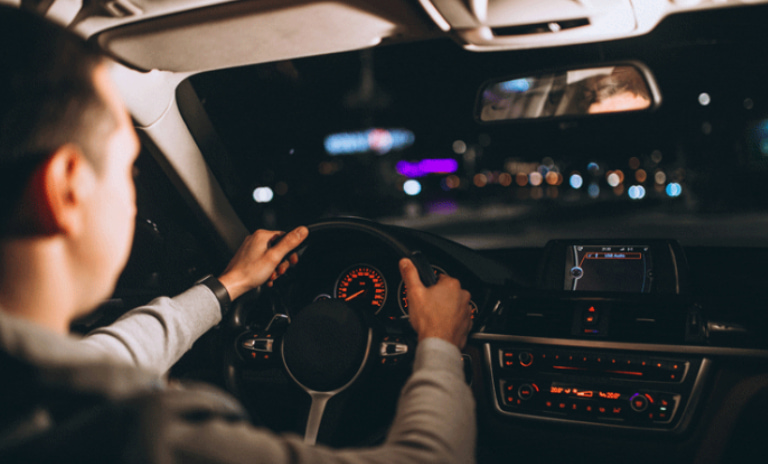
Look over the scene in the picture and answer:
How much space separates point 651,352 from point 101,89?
7.91 feet

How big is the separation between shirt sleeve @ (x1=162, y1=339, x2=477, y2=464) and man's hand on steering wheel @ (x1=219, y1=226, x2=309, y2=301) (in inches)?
41.5

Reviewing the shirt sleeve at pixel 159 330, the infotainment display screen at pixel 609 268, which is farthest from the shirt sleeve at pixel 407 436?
the infotainment display screen at pixel 609 268

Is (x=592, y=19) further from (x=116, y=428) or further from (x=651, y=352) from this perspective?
(x=116, y=428)

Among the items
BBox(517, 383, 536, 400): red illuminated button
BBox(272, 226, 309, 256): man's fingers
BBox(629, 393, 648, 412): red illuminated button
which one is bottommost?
BBox(517, 383, 536, 400): red illuminated button

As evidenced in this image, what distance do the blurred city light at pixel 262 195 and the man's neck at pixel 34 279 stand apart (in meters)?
2.49

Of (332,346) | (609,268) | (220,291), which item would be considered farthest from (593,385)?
(220,291)

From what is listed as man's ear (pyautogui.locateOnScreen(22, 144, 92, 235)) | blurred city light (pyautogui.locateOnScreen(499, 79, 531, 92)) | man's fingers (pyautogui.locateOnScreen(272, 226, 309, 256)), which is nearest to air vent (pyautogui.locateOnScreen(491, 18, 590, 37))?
blurred city light (pyautogui.locateOnScreen(499, 79, 531, 92))

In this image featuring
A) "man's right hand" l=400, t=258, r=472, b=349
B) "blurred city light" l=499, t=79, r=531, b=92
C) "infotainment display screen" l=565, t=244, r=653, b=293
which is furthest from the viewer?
"blurred city light" l=499, t=79, r=531, b=92

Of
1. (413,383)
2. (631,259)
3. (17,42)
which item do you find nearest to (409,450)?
(413,383)

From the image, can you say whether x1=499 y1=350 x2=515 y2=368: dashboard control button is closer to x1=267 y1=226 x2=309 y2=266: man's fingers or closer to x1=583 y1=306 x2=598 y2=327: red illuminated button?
x1=583 y1=306 x2=598 y2=327: red illuminated button

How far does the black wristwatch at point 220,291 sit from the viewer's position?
90.0 inches

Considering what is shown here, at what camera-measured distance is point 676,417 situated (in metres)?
2.41

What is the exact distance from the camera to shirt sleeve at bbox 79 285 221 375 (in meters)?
1.84

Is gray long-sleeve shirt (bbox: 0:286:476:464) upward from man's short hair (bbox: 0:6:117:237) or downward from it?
downward
